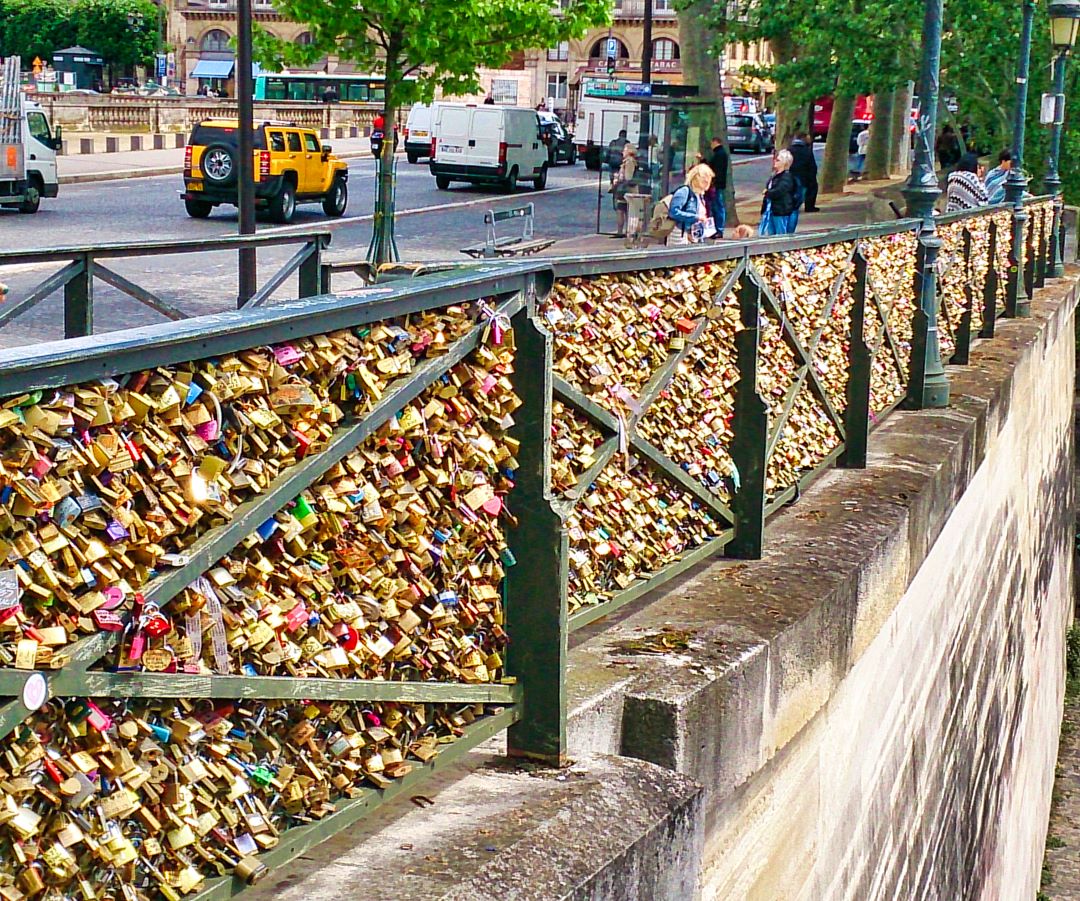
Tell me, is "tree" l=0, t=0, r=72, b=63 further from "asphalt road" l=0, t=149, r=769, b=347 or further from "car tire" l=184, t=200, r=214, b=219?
"car tire" l=184, t=200, r=214, b=219

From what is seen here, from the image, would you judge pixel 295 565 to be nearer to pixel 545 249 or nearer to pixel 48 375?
pixel 48 375

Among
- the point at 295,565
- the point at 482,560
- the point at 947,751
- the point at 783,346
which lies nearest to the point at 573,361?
the point at 482,560

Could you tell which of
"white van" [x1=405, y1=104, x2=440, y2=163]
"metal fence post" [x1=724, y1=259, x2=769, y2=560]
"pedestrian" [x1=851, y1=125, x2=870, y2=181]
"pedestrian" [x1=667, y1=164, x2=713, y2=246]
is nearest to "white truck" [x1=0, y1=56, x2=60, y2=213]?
"pedestrian" [x1=667, y1=164, x2=713, y2=246]

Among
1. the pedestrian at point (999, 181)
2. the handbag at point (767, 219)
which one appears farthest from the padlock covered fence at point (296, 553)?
the handbag at point (767, 219)

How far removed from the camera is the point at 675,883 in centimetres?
404

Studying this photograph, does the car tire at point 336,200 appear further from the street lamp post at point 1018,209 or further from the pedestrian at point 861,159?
the pedestrian at point 861,159

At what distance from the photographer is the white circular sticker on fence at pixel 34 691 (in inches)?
102

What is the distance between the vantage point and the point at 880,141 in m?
47.9

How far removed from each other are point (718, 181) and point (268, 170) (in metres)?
7.87

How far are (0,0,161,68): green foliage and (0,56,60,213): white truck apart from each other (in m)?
66.3

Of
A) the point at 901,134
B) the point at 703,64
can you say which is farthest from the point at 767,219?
the point at 901,134

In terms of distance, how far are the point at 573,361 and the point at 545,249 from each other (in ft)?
68.4

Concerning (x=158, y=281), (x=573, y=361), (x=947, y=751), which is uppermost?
(x=573, y=361)

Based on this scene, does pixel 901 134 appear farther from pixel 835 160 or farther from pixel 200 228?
pixel 200 228
